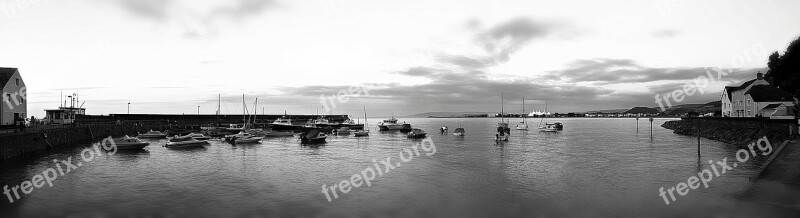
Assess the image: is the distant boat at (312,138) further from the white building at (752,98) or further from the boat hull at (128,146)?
the white building at (752,98)

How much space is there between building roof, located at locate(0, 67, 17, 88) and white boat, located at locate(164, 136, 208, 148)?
59.5 ft

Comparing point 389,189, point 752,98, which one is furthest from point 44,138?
point 752,98

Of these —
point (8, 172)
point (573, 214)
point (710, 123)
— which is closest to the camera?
point (573, 214)

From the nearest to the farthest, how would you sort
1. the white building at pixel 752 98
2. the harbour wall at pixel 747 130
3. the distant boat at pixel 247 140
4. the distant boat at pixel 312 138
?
the harbour wall at pixel 747 130, the distant boat at pixel 247 140, the distant boat at pixel 312 138, the white building at pixel 752 98

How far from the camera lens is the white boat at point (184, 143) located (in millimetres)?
49775

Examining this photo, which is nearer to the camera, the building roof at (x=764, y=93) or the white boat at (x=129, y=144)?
the white boat at (x=129, y=144)

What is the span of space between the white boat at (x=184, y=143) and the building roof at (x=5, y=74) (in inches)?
714

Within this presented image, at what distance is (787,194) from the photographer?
18.9m

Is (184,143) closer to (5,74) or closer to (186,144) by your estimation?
(186,144)

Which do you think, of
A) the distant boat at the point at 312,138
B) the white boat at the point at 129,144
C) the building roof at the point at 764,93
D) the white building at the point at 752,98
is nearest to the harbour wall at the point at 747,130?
the white building at the point at 752,98

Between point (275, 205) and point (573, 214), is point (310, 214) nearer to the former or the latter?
point (275, 205)

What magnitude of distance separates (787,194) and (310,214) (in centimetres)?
2076

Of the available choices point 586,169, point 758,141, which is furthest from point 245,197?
point 758,141

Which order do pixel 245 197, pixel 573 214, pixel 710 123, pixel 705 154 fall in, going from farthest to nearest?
1. pixel 710 123
2. pixel 705 154
3. pixel 245 197
4. pixel 573 214
